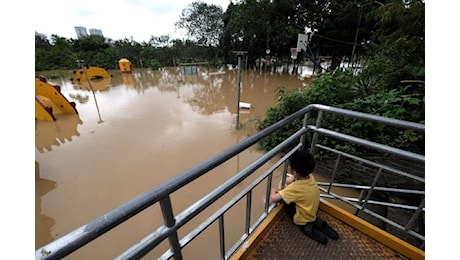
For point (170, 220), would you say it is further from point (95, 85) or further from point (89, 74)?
point (89, 74)

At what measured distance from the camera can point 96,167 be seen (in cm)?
368

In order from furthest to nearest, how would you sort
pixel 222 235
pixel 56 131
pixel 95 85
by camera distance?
pixel 95 85 < pixel 56 131 < pixel 222 235

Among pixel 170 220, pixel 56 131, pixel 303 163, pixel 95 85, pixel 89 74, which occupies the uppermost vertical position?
pixel 170 220

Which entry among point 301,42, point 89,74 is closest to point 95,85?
point 89,74

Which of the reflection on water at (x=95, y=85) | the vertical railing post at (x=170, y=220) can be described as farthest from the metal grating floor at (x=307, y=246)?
the reflection on water at (x=95, y=85)

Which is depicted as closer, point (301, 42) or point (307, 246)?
point (307, 246)

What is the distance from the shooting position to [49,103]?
19.8 feet

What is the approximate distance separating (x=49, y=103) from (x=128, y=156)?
430 centimetres

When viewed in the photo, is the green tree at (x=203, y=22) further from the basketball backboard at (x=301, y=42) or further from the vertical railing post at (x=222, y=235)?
the vertical railing post at (x=222, y=235)

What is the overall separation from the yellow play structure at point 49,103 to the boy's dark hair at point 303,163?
7.29m

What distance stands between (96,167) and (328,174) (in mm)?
4084

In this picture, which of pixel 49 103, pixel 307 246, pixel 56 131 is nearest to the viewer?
pixel 307 246

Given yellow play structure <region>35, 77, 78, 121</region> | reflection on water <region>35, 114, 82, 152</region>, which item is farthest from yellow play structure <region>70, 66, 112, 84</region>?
reflection on water <region>35, 114, 82, 152</region>

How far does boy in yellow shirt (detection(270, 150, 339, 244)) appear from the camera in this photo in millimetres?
1253
